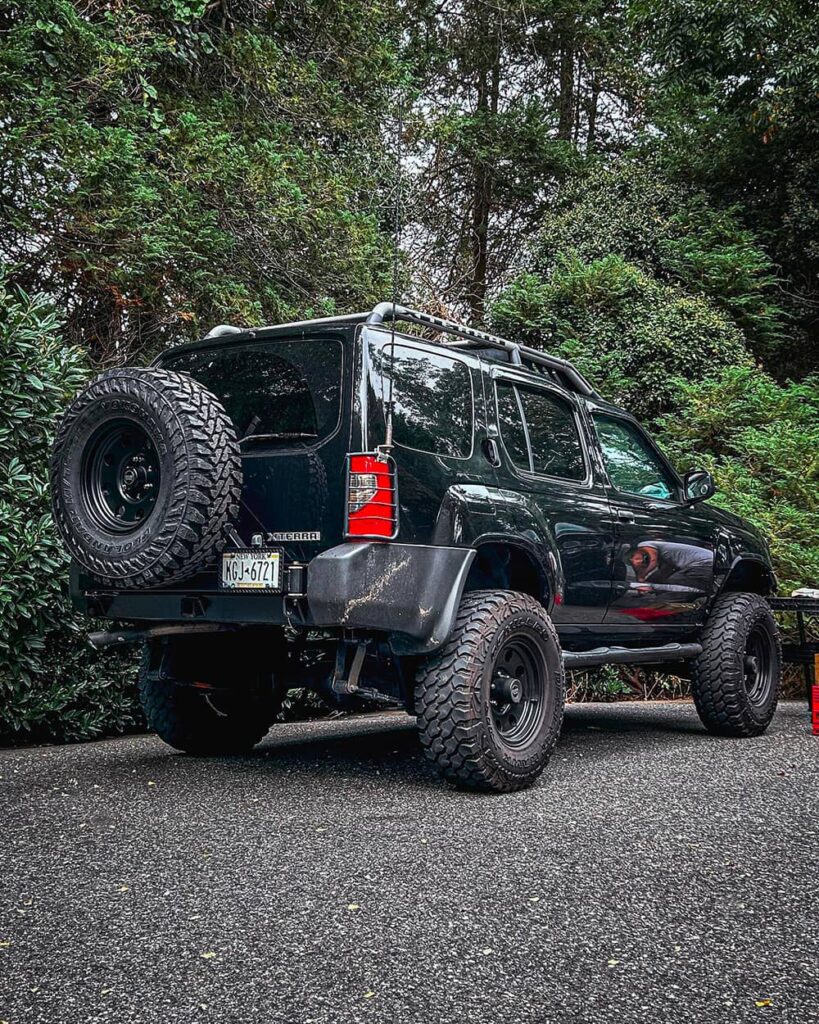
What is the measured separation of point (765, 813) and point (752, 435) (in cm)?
687

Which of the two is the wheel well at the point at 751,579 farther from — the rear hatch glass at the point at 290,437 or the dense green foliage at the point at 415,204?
the rear hatch glass at the point at 290,437

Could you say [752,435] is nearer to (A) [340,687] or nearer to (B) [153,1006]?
(A) [340,687]

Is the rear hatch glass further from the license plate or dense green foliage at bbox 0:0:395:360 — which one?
dense green foliage at bbox 0:0:395:360

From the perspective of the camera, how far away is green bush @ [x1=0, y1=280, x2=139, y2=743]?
5812mm

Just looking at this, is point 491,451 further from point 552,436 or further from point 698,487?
point 698,487

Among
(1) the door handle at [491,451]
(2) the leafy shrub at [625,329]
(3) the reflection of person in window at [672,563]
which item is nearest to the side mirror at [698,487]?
(3) the reflection of person in window at [672,563]

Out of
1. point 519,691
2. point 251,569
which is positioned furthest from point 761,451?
point 251,569

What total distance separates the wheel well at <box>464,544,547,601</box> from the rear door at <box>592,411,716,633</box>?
2.35 ft

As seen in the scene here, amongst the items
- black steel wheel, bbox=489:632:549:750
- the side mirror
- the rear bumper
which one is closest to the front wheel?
black steel wheel, bbox=489:632:549:750

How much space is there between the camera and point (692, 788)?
4480mm

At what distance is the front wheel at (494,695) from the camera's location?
4.12 metres

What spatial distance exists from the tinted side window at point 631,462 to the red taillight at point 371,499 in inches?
85.7

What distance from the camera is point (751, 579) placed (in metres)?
7.00

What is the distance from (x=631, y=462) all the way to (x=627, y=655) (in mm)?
1297
